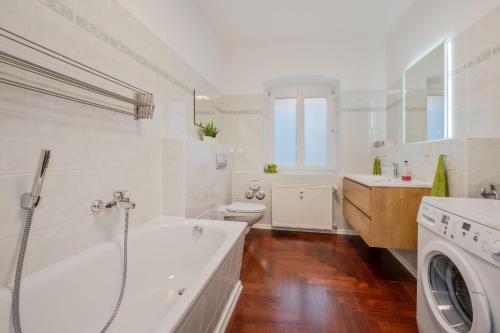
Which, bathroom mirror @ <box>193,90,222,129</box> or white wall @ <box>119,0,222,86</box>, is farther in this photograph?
bathroom mirror @ <box>193,90,222,129</box>

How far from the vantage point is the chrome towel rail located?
80cm

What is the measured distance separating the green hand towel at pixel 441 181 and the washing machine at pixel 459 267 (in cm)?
34

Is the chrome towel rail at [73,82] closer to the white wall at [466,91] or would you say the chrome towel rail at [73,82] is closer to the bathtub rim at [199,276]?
the bathtub rim at [199,276]

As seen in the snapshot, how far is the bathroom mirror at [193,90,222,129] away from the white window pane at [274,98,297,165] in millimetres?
887

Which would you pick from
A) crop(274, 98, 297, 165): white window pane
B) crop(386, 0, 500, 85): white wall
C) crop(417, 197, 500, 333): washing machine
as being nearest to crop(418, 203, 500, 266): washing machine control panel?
crop(417, 197, 500, 333): washing machine

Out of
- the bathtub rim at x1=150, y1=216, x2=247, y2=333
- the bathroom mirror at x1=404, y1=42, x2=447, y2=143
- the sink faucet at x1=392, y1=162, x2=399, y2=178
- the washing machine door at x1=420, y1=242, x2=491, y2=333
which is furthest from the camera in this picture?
the sink faucet at x1=392, y1=162, x2=399, y2=178

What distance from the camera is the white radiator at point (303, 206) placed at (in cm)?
274

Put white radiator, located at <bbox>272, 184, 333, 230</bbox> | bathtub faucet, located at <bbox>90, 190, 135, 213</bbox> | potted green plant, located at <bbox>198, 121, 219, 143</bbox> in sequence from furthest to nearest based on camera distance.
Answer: white radiator, located at <bbox>272, 184, 333, 230</bbox> < potted green plant, located at <bbox>198, 121, 219, 143</bbox> < bathtub faucet, located at <bbox>90, 190, 135, 213</bbox>

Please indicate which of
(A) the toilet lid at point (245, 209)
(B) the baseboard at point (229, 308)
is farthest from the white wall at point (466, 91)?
(B) the baseboard at point (229, 308)

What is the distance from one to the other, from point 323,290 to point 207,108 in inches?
83.2

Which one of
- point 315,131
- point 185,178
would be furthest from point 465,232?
point 315,131

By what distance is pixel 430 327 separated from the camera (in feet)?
3.46

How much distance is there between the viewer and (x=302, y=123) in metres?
3.26

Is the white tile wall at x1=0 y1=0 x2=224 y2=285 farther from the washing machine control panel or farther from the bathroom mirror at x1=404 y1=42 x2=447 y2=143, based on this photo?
the bathroom mirror at x1=404 y1=42 x2=447 y2=143
